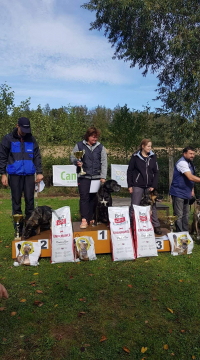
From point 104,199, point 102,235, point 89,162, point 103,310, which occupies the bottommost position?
point 103,310

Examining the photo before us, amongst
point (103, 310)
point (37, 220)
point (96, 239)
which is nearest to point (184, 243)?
point (96, 239)

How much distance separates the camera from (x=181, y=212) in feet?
15.4

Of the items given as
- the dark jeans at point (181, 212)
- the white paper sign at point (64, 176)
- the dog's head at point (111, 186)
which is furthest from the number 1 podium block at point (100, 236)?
the white paper sign at point (64, 176)

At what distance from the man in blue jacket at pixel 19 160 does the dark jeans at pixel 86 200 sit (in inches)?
30.7

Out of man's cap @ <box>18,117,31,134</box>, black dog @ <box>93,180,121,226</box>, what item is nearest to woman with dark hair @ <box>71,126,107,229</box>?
black dog @ <box>93,180,121,226</box>

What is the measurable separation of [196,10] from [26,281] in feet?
32.5

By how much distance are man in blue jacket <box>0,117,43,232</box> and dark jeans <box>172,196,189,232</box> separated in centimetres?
238

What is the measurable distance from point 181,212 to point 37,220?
7.69 feet

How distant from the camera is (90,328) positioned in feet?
8.43

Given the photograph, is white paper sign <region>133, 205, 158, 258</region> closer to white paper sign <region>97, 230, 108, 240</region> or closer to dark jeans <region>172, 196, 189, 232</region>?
white paper sign <region>97, 230, 108, 240</region>

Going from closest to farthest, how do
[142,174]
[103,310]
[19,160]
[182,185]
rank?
[103,310]
[19,160]
[142,174]
[182,185]

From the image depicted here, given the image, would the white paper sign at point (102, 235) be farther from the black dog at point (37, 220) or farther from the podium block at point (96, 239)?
the black dog at point (37, 220)

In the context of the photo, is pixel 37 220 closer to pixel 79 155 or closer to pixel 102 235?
pixel 102 235

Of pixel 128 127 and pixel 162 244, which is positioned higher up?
pixel 128 127
